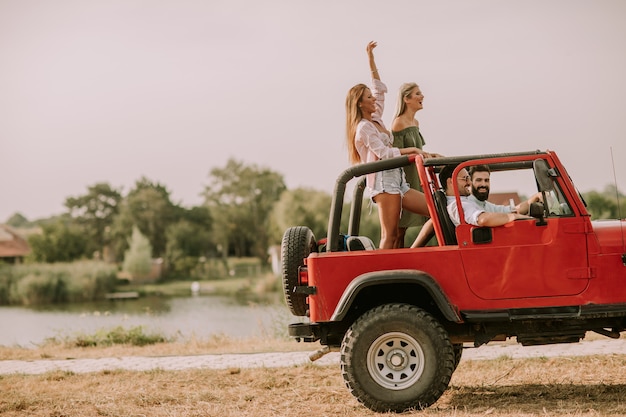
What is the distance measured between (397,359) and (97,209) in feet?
282

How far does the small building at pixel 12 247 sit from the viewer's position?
76.7 m

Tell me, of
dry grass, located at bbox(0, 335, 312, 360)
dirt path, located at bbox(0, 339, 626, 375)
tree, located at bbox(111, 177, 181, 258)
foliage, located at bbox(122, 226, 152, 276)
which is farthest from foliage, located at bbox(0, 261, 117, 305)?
dirt path, located at bbox(0, 339, 626, 375)

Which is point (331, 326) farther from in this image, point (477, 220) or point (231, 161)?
point (231, 161)

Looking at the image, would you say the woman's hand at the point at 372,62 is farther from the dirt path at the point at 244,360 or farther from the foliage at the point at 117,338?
the foliage at the point at 117,338

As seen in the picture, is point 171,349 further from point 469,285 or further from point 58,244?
point 58,244

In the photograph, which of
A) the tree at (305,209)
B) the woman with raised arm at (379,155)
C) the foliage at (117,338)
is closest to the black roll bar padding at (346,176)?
the woman with raised arm at (379,155)

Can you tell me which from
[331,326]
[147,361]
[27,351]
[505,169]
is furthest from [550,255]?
[27,351]

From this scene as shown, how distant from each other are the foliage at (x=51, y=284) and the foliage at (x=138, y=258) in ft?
40.3

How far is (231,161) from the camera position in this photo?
304 ft

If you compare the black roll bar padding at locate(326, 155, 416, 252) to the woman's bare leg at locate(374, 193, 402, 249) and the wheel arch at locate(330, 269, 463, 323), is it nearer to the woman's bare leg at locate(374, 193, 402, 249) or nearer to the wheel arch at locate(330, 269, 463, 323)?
the wheel arch at locate(330, 269, 463, 323)

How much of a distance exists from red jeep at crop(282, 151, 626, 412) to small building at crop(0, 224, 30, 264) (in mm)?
74423

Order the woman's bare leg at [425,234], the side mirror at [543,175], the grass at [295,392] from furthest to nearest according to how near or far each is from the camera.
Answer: the woman's bare leg at [425,234], the grass at [295,392], the side mirror at [543,175]

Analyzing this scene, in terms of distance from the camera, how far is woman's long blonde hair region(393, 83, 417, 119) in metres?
7.45

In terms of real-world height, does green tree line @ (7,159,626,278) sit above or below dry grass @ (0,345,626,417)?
above
